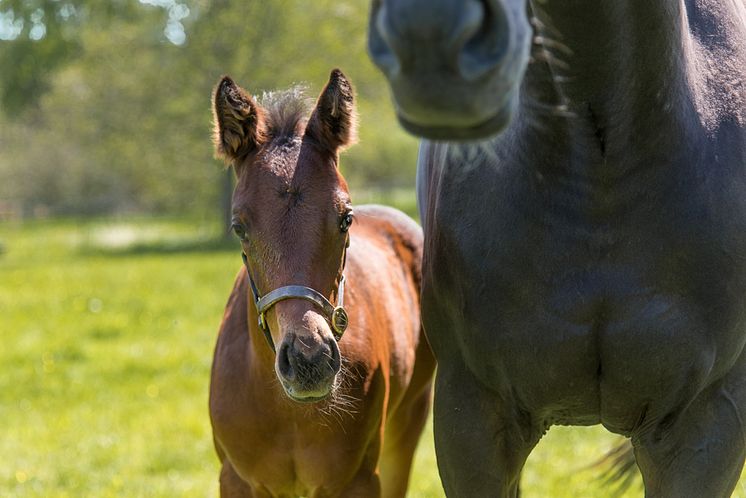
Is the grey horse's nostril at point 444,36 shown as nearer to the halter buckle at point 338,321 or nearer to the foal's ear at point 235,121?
the halter buckle at point 338,321

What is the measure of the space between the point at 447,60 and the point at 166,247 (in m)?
18.7

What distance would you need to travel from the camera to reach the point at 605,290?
2.01 meters

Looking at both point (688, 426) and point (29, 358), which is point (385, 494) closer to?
point (688, 426)

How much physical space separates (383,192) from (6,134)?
11.8 meters

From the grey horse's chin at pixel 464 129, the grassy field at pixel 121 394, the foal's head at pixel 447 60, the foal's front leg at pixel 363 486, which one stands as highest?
the foal's head at pixel 447 60

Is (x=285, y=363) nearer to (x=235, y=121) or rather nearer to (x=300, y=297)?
(x=300, y=297)

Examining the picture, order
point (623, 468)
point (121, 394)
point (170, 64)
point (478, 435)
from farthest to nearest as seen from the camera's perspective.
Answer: point (170, 64)
point (121, 394)
point (623, 468)
point (478, 435)

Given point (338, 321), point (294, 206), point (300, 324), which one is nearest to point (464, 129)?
point (300, 324)

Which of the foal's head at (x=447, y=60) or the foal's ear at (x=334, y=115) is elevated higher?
the foal's head at (x=447, y=60)

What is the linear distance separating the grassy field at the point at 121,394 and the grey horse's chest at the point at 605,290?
201 cm

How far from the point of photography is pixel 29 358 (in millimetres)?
→ 8258

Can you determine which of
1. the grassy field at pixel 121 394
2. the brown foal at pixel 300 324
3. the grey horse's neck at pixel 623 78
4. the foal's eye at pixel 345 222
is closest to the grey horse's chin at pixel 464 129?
the grey horse's neck at pixel 623 78

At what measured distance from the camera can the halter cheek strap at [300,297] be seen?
260cm

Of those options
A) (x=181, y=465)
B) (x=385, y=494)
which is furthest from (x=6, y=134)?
(x=385, y=494)
